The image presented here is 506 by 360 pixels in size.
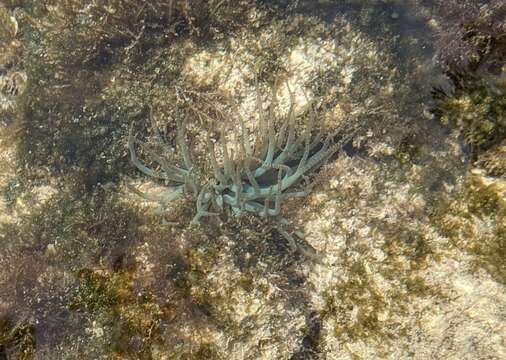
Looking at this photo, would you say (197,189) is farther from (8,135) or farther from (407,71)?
A: (8,135)

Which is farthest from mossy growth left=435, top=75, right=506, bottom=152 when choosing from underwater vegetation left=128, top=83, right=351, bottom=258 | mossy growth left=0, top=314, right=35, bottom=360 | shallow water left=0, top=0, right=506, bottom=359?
mossy growth left=0, top=314, right=35, bottom=360

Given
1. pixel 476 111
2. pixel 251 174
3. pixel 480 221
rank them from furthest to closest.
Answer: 1. pixel 476 111
2. pixel 251 174
3. pixel 480 221

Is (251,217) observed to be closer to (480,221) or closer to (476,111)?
(480,221)

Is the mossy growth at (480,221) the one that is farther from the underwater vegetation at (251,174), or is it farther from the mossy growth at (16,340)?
the mossy growth at (16,340)

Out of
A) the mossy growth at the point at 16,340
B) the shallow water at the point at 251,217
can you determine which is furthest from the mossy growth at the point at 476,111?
the mossy growth at the point at 16,340

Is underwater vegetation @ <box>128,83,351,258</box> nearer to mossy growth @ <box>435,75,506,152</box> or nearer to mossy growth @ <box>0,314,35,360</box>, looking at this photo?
mossy growth @ <box>435,75,506,152</box>

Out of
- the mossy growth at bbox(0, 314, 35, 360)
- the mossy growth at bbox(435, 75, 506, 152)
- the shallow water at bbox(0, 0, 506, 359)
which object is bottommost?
the mossy growth at bbox(0, 314, 35, 360)

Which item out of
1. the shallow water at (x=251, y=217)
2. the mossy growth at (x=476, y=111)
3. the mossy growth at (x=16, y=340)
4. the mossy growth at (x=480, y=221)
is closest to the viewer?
the mossy growth at (x=480, y=221)

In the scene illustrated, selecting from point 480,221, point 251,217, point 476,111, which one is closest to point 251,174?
point 251,217

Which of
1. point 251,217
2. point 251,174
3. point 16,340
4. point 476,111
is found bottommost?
point 16,340

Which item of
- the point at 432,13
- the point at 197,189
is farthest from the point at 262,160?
the point at 432,13

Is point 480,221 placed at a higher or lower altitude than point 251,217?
higher
